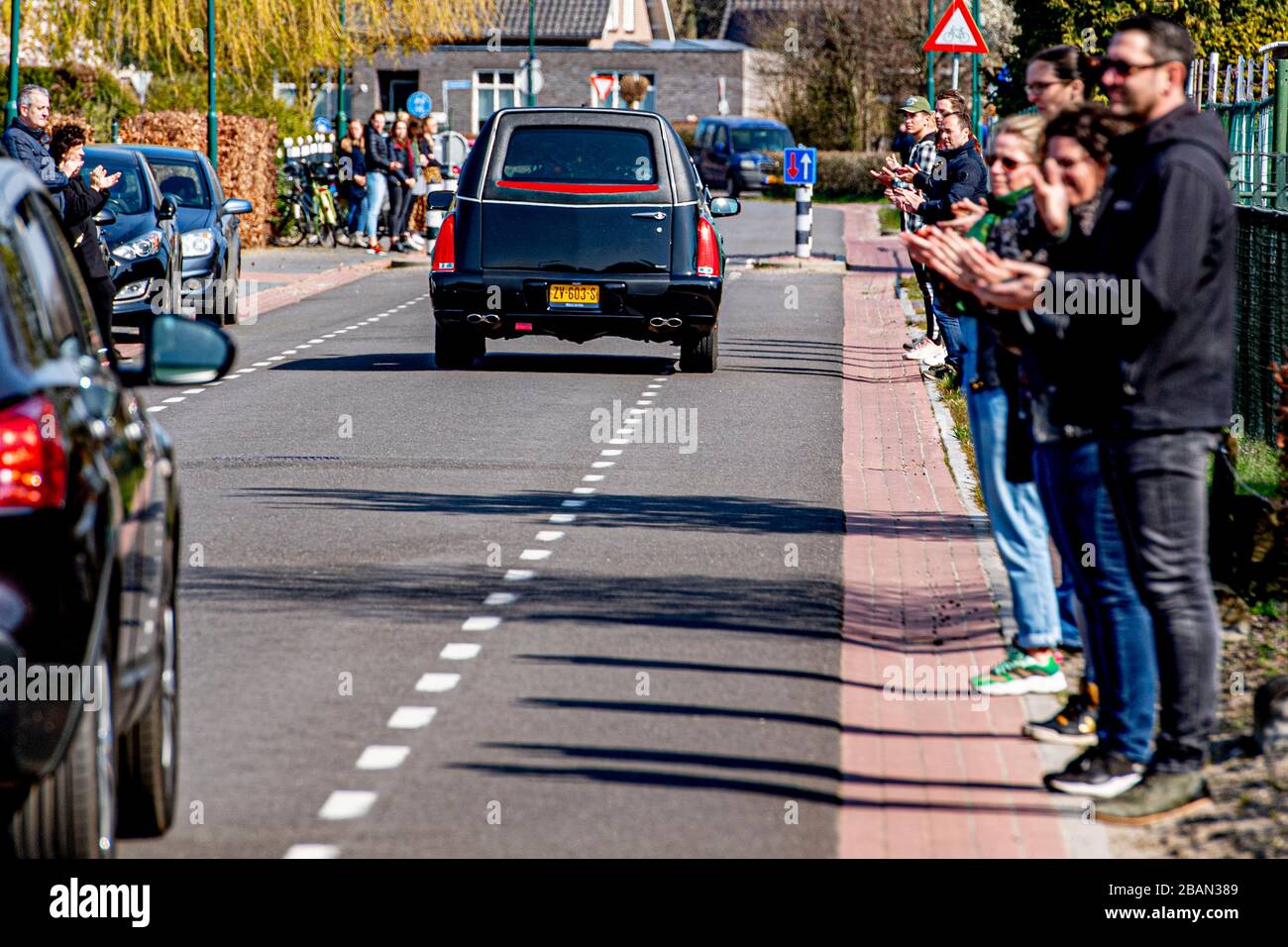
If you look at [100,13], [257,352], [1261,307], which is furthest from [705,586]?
[100,13]

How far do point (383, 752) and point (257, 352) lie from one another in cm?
1355

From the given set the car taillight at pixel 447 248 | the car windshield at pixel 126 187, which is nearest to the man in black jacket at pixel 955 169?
the car taillight at pixel 447 248

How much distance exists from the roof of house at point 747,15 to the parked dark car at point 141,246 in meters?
63.9

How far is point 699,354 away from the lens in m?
17.5

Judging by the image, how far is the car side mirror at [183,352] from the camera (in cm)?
527

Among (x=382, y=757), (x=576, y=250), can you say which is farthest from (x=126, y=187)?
(x=382, y=757)

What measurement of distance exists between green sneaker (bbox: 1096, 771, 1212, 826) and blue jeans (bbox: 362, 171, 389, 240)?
27.9 m

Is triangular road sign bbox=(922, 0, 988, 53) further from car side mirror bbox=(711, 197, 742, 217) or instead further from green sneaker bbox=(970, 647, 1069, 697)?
green sneaker bbox=(970, 647, 1069, 697)

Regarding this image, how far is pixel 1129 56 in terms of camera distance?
5711mm

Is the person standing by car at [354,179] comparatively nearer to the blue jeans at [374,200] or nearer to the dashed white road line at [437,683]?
the blue jeans at [374,200]

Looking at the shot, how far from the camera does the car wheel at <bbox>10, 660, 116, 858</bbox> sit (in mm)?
4359

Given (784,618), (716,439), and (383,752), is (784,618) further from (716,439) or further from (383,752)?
(716,439)

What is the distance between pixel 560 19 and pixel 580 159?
66760mm

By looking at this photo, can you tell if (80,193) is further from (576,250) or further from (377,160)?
(377,160)
